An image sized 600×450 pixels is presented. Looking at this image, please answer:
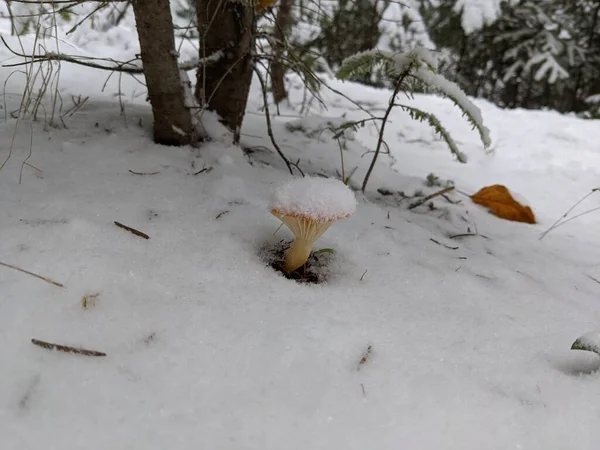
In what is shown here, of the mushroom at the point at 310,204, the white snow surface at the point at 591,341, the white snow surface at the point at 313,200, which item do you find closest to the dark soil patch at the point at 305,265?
the mushroom at the point at 310,204

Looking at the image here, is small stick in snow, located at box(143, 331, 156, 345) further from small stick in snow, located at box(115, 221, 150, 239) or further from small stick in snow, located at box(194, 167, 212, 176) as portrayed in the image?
small stick in snow, located at box(194, 167, 212, 176)

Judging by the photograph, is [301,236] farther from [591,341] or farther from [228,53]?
[228,53]

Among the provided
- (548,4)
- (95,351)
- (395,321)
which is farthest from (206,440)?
(548,4)

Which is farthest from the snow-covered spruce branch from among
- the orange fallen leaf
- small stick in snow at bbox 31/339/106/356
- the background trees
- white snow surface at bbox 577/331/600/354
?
small stick in snow at bbox 31/339/106/356

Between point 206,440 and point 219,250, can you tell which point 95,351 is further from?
point 219,250

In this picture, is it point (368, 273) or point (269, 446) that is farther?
point (368, 273)

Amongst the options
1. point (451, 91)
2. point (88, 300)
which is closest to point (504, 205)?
point (451, 91)

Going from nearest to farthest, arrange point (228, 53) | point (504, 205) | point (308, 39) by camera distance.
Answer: point (228, 53) < point (504, 205) < point (308, 39)
